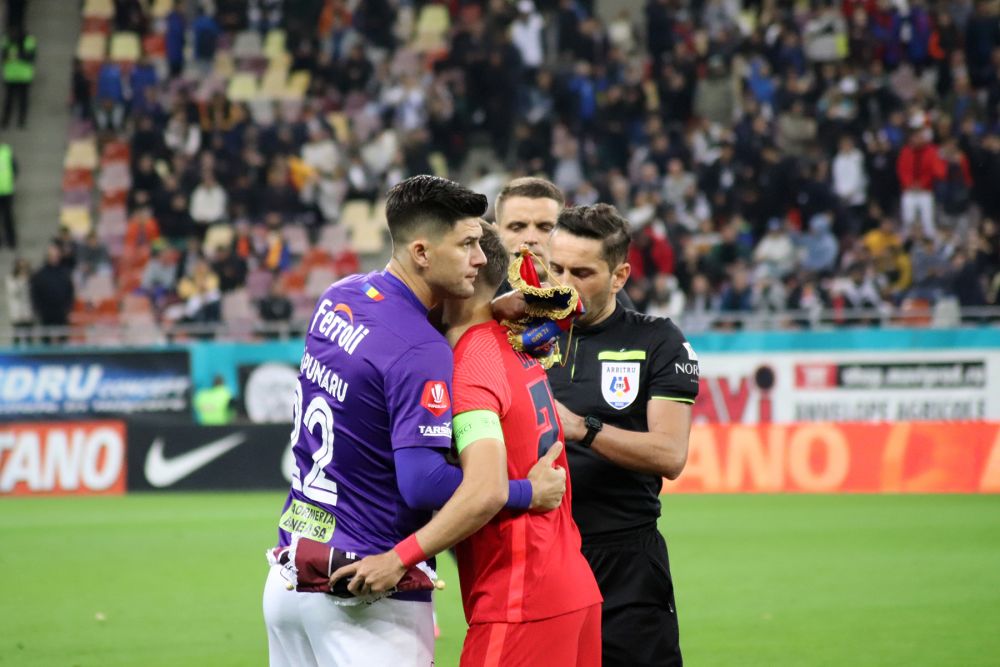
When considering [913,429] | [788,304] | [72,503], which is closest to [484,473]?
[913,429]

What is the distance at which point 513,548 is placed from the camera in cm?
392

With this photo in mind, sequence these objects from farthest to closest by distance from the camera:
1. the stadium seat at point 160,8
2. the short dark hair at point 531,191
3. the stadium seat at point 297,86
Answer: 1. the stadium seat at point 160,8
2. the stadium seat at point 297,86
3. the short dark hair at point 531,191

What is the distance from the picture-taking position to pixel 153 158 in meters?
24.5

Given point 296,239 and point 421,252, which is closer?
point 421,252

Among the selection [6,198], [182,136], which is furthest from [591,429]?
[6,198]

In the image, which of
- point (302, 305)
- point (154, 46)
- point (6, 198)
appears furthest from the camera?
point (154, 46)

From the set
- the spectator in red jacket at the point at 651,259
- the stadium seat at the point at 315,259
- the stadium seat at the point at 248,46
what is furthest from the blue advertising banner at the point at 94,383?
the stadium seat at the point at 248,46

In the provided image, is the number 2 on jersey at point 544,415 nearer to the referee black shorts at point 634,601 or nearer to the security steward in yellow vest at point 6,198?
the referee black shorts at point 634,601

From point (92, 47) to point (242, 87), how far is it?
3.41 meters

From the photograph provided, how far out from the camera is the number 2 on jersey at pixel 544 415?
400cm

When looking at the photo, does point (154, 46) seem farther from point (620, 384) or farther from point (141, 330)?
point (620, 384)

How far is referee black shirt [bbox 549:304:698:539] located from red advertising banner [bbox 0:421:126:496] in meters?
14.0

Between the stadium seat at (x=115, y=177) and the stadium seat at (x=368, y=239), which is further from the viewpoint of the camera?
the stadium seat at (x=115, y=177)

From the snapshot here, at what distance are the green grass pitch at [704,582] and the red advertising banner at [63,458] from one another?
1040 millimetres
